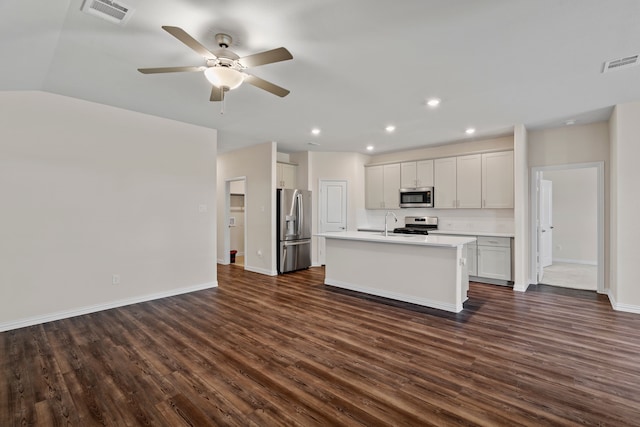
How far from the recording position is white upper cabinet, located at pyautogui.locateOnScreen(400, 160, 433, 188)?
246 inches

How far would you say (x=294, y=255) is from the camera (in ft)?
20.9

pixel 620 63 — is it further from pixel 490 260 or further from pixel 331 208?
pixel 331 208

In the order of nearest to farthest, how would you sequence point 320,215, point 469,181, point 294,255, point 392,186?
point 469,181, point 294,255, point 392,186, point 320,215

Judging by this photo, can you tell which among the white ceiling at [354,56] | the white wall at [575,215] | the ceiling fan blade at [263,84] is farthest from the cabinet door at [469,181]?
the ceiling fan blade at [263,84]

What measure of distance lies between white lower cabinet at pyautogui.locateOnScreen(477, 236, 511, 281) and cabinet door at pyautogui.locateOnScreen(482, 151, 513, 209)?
69 cm

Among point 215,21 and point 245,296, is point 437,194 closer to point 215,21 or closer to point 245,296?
point 245,296

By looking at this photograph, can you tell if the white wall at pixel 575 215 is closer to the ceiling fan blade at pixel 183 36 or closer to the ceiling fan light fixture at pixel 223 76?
the ceiling fan light fixture at pixel 223 76

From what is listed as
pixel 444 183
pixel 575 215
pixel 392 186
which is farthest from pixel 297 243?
pixel 575 215

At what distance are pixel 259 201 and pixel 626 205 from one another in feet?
19.1

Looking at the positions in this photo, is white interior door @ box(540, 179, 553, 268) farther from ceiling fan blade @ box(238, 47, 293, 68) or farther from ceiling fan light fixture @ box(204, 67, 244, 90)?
ceiling fan light fixture @ box(204, 67, 244, 90)

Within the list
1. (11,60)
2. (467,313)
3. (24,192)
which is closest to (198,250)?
(24,192)

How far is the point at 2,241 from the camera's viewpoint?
324 centimetres

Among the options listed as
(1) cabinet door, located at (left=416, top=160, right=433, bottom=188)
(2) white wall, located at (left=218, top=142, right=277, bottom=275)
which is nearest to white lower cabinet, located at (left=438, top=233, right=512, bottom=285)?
(1) cabinet door, located at (left=416, top=160, right=433, bottom=188)

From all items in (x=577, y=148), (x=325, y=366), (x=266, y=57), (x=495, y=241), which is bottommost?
(x=325, y=366)
